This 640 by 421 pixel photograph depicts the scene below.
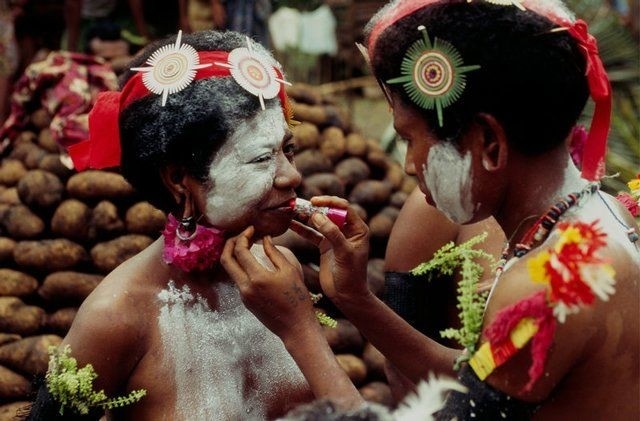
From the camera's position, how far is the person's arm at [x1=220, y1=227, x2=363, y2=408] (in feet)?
7.75

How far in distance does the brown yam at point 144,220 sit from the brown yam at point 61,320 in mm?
506

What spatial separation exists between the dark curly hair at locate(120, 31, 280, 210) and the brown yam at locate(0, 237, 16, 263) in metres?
2.36

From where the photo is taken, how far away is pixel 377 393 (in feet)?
15.7

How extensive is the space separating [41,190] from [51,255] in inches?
16.2

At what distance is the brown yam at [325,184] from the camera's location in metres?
5.23

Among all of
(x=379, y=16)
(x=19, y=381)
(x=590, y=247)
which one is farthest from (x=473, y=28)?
(x=19, y=381)

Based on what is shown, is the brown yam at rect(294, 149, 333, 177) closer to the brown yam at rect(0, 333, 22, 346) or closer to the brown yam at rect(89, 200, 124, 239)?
the brown yam at rect(89, 200, 124, 239)

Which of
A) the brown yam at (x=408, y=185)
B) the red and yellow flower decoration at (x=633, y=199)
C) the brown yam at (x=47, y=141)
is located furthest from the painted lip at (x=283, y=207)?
the brown yam at (x=408, y=185)

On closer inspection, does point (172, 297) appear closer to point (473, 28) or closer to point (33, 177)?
point (473, 28)

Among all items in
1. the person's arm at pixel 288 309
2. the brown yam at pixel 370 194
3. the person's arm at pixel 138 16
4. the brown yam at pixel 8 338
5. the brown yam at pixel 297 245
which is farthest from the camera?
the person's arm at pixel 138 16

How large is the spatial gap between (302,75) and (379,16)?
686cm

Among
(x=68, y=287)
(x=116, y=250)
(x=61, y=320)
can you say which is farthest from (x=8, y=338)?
(x=116, y=250)

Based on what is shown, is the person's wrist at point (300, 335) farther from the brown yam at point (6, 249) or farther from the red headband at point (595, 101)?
the brown yam at point (6, 249)

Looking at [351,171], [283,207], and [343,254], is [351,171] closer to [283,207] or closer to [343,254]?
[283,207]
